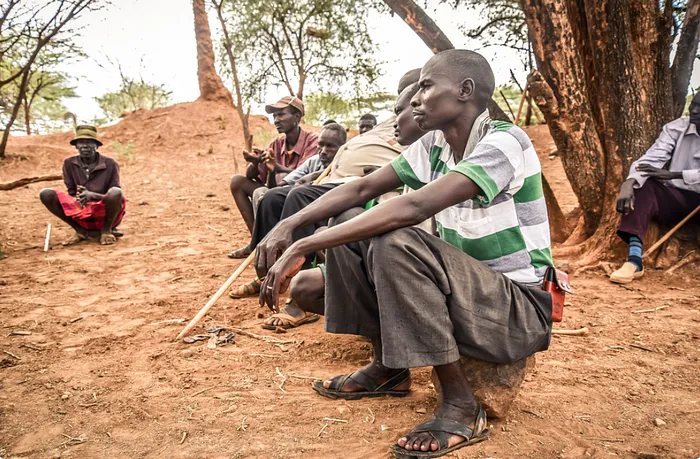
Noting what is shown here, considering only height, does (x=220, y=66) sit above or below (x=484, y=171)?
above

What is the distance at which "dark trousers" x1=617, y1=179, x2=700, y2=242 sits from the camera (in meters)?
3.82

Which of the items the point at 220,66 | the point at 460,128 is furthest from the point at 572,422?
the point at 220,66

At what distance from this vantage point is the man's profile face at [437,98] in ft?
6.24

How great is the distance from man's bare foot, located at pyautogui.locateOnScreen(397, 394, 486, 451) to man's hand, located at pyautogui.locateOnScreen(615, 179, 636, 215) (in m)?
2.59

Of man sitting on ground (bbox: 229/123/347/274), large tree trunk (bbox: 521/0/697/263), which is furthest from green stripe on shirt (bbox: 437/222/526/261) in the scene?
large tree trunk (bbox: 521/0/697/263)

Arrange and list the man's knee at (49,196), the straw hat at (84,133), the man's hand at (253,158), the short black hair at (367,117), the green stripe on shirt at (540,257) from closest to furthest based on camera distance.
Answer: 1. the green stripe on shirt at (540,257)
2. the man's hand at (253,158)
3. the short black hair at (367,117)
4. the man's knee at (49,196)
5. the straw hat at (84,133)

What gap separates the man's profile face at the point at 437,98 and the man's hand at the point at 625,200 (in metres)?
2.42

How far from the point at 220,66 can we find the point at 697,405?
40.5 feet

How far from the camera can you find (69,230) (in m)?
6.18

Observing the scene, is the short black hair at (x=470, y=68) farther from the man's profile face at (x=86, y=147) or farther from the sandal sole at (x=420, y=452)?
the man's profile face at (x=86, y=147)

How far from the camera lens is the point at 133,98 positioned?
14.5 metres

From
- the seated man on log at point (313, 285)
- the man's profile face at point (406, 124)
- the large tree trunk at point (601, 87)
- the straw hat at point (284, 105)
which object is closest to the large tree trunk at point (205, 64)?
the straw hat at point (284, 105)

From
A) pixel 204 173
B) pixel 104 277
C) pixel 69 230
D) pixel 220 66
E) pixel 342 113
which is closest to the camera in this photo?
pixel 104 277

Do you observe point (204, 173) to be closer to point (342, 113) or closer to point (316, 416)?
point (342, 113)
